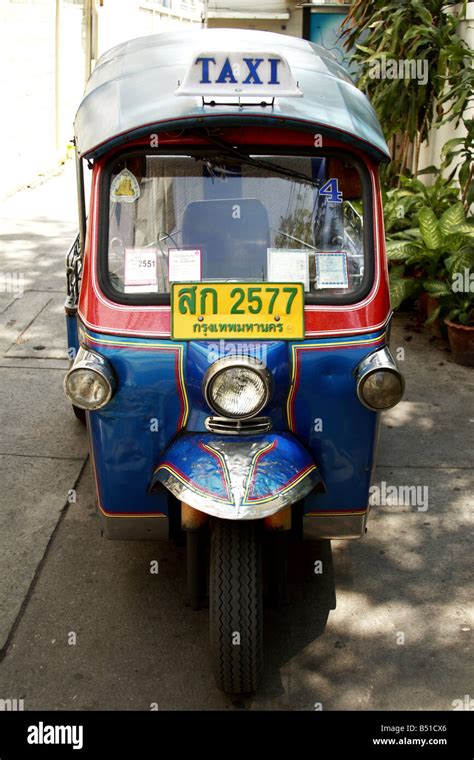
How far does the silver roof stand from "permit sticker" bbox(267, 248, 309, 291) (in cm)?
52

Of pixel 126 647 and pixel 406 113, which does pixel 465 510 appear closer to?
pixel 126 647

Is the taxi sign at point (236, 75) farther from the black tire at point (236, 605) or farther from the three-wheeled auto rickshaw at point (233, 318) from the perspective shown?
the black tire at point (236, 605)

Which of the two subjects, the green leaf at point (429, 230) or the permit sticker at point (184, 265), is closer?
the permit sticker at point (184, 265)

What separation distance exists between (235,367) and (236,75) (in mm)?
1148

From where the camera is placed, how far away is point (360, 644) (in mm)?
3824

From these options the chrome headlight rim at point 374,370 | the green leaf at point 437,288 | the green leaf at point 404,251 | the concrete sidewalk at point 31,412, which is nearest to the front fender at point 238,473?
the chrome headlight rim at point 374,370

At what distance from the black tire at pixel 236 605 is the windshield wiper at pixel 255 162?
4.83 feet

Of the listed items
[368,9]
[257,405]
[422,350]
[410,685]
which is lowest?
[422,350]

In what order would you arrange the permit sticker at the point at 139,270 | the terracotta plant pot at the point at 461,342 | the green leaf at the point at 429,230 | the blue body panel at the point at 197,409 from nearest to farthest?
the blue body panel at the point at 197,409
the permit sticker at the point at 139,270
the terracotta plant pot at the point at 461,342
the green leaf at the point at 429,230

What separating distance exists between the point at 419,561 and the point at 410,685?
3.13 feet

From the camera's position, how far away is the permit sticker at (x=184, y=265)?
3623mm

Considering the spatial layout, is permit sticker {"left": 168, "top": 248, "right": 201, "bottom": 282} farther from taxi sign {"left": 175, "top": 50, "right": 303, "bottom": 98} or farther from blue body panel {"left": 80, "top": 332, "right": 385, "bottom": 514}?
taxi sign {"left": 175, "top": 50, "right": 303, "bottom": 98}

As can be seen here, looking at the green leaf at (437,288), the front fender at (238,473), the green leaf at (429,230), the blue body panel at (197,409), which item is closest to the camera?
the front fender at (238,473)
